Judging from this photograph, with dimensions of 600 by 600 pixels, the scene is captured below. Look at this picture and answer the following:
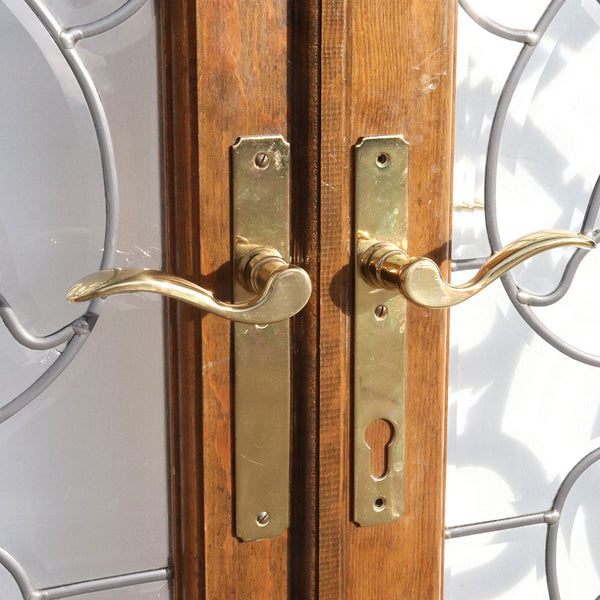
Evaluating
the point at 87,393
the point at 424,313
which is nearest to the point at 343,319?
the point at 424,313

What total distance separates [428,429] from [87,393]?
0.23m

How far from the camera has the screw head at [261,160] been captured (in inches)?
23.1

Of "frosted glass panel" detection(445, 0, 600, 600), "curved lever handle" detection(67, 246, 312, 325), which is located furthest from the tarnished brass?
"frosted glass panel" detection(445, 0, 600, 600)

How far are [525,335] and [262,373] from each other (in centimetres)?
21

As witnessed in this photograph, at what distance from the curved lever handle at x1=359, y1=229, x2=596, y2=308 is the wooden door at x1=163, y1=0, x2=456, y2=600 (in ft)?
0.06

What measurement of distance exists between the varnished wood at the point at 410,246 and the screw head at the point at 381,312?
20 mm

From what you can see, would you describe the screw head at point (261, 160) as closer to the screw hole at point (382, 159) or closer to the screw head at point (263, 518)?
the screw hole at point (382, 159)

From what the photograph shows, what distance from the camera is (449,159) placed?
626mm

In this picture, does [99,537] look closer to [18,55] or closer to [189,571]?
[189,571]

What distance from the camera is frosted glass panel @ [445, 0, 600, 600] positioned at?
0.66 m

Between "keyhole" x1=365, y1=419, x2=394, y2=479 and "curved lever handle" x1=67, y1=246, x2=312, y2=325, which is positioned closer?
"curved lever handle" x1=67, y1=246, x2=312, y2=325

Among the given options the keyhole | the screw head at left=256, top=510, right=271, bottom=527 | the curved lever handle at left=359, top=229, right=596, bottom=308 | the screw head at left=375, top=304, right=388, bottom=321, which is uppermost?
the curved lever handle at left=359, top=229, right=596, bottom=308

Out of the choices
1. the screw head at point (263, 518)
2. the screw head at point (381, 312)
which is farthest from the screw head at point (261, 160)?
the screw head at point (263, 518)

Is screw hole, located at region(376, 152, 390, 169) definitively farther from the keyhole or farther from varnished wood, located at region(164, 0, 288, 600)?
the keyhole
